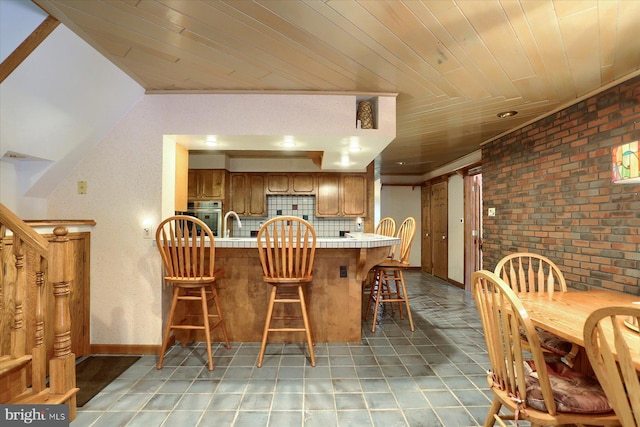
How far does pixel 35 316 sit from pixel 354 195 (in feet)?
13.5

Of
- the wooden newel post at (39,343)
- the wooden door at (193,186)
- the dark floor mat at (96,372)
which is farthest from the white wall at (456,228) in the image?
the wooden newel post at (39,343)

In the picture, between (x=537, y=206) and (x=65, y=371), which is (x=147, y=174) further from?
(x=537, y=206)

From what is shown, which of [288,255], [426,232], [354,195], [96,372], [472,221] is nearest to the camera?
[96,372]

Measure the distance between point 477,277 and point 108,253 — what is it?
272 cm

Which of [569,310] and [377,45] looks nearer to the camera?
[569,310]

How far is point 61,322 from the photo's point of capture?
169 centimetres

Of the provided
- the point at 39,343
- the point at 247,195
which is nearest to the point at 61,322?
the point at 39,343

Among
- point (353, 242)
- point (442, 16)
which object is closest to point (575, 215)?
point (353, 242)

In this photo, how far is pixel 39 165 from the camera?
7.30 ft

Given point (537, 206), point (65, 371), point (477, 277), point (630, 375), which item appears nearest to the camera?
point (630, 375)

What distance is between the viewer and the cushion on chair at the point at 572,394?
110 cm

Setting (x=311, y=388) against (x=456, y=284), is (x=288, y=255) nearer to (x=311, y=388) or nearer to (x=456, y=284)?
(x=311, y=388)

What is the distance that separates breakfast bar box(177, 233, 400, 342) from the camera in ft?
8.78

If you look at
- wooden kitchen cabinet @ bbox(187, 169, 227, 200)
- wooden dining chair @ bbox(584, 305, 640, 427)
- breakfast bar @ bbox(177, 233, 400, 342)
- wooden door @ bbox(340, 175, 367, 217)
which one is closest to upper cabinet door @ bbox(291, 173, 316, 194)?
wooden door @ bbox(340, 175, 367, 217)
